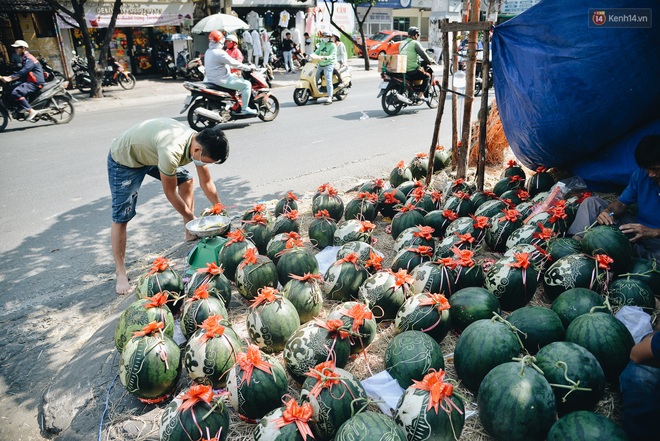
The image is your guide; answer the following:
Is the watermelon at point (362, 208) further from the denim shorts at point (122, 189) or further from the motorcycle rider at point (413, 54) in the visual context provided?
the motorcycle rider at point (413, 54)

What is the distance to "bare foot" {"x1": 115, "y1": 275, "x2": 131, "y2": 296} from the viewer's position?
4.29 metres

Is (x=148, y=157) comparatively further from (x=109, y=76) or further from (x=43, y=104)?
(x=109, y=76)

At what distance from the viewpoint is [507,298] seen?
3.27 metres

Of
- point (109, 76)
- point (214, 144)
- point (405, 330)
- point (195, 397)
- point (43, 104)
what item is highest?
point (109, 76)

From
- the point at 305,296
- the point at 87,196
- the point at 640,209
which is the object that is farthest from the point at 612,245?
the point at 87,196

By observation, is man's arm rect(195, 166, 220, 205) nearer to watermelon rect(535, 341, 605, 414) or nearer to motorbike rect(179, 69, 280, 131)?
watermelon rect(535, 341, 605, 414)

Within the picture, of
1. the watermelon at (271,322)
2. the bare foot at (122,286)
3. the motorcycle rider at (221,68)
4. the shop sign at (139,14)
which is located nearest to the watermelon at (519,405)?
the watermelon at (271,322)

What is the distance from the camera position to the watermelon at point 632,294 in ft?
9.95

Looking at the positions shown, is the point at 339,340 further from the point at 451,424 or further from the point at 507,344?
the point at 507,344

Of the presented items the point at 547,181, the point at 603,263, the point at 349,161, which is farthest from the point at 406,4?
the point at 603,263

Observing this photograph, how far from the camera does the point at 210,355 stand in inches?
104

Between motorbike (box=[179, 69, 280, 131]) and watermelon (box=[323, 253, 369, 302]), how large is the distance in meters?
7.23

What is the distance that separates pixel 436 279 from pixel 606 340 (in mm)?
1116

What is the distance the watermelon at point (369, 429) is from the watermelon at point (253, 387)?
49 centimetres
